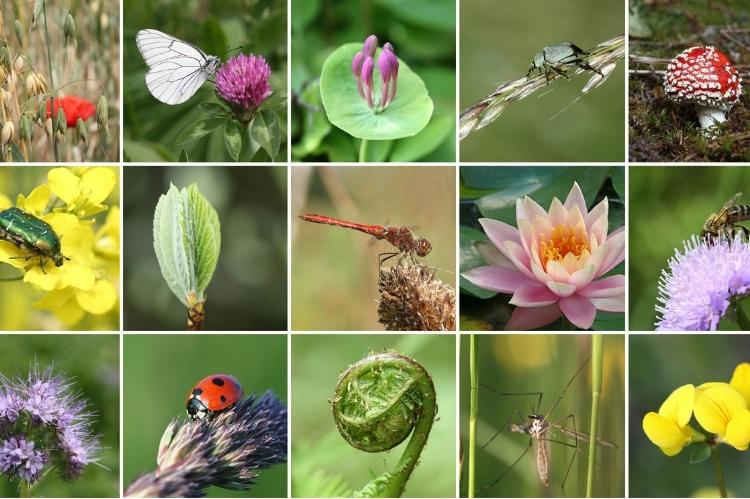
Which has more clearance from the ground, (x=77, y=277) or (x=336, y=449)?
(x=77, y=277)

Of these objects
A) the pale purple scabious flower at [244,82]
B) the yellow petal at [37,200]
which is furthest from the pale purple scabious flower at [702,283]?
the yellow petal at [37,200]

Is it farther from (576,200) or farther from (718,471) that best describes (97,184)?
(718,471)

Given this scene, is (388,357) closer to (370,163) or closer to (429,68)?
(370,163)

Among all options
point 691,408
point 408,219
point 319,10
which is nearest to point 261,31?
point 319,10

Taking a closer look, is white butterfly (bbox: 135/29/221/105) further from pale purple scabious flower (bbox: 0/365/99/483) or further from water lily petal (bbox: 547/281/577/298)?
water lily petal (bbox: 547/281/577/298)

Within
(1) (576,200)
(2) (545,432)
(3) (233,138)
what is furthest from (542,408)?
(3) (233,138)
